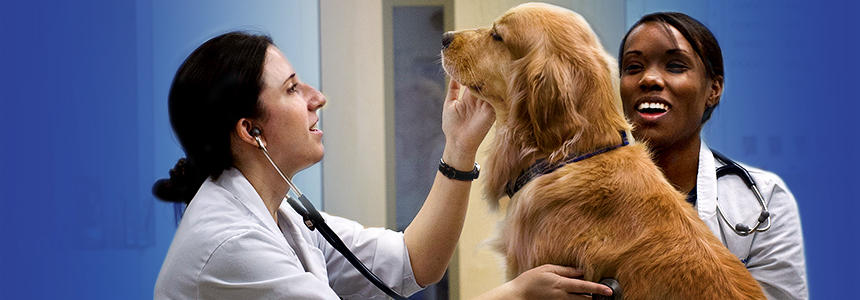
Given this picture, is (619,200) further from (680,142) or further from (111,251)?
(111,251)

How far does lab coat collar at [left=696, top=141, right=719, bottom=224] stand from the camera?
1.25m

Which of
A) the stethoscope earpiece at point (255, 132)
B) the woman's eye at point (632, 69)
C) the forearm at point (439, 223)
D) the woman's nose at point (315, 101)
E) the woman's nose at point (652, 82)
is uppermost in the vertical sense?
the woman's eye at point (632, 69)

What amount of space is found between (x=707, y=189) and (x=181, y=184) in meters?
0.92

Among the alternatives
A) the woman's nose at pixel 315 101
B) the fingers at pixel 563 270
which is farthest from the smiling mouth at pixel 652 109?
the woman's nose at pixel 315 101

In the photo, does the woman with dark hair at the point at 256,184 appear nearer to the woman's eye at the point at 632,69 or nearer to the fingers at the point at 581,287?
the fingers at the point at 581,287

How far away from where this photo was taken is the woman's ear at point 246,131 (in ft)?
3.80

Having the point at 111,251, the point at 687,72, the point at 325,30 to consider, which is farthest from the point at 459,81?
the point at 111,251

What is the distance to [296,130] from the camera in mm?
1188

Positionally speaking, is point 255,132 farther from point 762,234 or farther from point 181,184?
point 762,234

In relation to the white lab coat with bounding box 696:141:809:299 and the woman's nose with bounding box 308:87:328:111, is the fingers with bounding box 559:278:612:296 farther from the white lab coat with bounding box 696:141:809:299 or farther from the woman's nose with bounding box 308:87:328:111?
the woman's nose with bounding box 308:87:328:111

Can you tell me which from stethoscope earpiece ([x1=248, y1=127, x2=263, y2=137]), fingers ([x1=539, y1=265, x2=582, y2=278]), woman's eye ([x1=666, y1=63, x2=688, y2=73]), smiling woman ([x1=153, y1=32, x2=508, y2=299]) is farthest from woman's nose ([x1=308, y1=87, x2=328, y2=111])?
woman's eye ([x1=666, y1=63, x2=688, y2=73])

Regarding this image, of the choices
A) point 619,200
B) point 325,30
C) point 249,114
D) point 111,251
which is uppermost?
point 325,30

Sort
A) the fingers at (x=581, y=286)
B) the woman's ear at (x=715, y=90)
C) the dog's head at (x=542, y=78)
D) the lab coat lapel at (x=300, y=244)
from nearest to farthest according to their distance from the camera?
→ the fingers at (x=581, y=286) → the dog's head at (x=542, y=78) → the lab coat lapel at (x=300, y=244) → the woman's ear at (x=715, y=90)

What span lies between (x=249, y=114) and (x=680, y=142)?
768 mm
